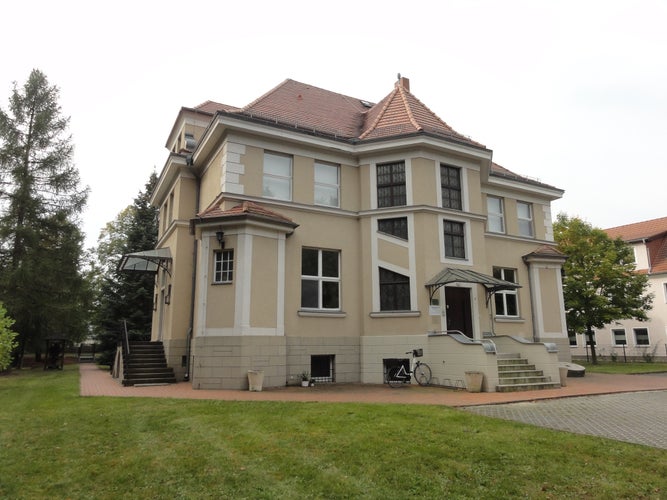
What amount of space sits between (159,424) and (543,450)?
18.8 feet

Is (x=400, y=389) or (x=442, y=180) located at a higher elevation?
(x=442, y=180)

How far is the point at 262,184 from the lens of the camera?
14.4 meters

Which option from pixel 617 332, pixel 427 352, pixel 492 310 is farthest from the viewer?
pixel 617 332

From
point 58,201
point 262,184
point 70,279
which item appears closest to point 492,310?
point 262,184

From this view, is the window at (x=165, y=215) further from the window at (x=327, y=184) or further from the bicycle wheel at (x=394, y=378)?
the bicycle wheel at (x=394, y=378)

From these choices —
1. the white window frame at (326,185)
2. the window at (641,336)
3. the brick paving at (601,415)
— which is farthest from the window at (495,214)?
the window at (641,336)

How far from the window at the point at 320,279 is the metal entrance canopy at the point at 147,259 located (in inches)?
211

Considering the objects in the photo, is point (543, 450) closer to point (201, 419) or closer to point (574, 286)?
point (201, 419)

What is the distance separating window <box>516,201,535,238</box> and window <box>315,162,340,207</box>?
29.3 feet

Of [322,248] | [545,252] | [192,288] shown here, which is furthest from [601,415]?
[192,288]

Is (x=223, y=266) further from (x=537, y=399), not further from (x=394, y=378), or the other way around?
(x=537, y=399)

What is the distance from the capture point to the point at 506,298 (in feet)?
59.4

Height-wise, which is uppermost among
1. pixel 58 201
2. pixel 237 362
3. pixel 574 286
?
pixel 58 201

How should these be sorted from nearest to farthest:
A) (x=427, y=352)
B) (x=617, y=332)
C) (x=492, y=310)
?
(x=427, y=352) → (x=492, y=310) → (x=617, y=332)
